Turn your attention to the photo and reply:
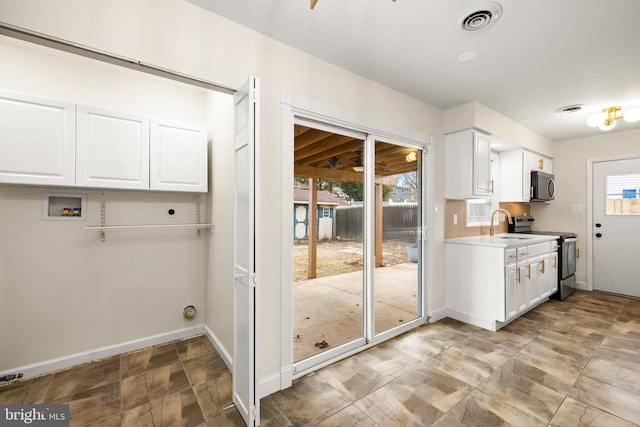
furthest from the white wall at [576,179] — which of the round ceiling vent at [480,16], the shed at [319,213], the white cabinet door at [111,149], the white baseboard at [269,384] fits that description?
the white cabinet door at [111,149]

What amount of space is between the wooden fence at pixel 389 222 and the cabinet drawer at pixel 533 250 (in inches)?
50.2

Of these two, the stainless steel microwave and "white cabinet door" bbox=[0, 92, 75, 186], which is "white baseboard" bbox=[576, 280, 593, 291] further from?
"white cabinet door" bbox=[0, 92, 75, 186]

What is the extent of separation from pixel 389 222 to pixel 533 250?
2066 mm

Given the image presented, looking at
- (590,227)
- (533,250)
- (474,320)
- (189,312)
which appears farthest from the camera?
(590,227)

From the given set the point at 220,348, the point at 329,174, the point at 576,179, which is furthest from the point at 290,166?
the point at 576,179

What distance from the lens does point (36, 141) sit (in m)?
2.16

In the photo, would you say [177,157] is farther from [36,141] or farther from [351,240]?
[351,240]

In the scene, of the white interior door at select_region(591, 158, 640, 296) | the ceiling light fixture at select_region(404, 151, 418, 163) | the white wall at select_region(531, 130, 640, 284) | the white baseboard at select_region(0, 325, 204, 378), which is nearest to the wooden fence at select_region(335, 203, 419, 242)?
the ceiling light fixture at select_region(404, 151, 418, 163)

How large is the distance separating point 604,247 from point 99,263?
22.8 feet

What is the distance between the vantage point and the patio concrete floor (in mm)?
2545

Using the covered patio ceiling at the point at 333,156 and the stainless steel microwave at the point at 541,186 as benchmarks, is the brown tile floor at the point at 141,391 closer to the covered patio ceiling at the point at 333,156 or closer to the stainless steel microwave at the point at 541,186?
the covered patio ceiling at the point at 333,156

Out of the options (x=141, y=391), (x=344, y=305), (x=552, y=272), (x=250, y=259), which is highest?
(x=250, y=259)

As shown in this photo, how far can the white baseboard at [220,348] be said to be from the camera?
244 cm

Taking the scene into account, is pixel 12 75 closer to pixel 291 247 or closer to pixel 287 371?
pixel 291 247
